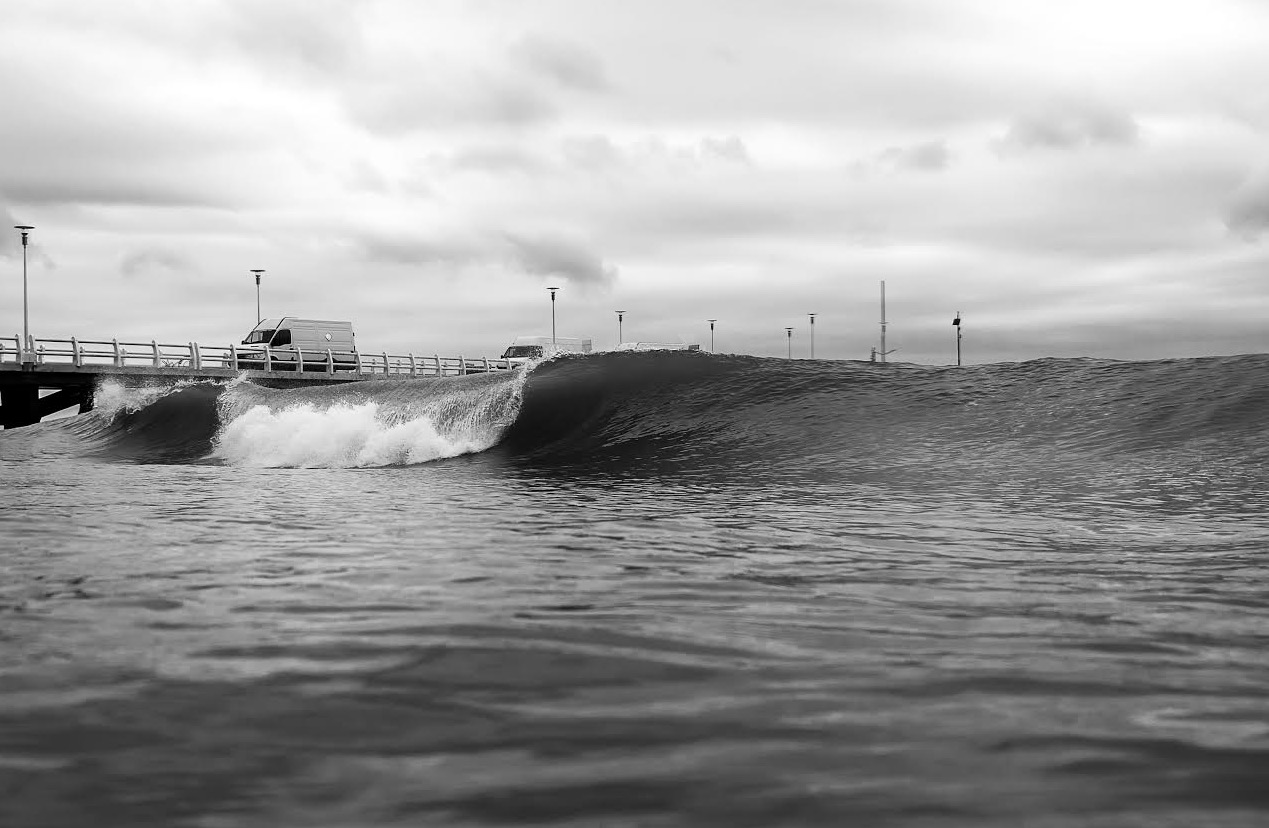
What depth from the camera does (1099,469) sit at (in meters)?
10.6

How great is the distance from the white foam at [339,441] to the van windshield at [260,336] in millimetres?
23003

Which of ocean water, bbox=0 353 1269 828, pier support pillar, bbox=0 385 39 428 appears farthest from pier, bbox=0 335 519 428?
ocean water, bbox=0 353 1269 828

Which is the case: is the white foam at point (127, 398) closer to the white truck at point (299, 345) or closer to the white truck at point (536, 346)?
the white truck at point (299, 345)

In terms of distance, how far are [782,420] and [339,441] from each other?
767 cm

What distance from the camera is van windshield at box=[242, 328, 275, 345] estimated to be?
43.8 m

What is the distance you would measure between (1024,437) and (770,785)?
439 inches

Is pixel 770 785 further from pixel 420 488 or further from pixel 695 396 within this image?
pixel 695 396

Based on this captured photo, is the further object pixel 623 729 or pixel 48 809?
pixel 623 729

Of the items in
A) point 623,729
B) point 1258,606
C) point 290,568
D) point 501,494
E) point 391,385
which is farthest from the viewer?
point 391,385

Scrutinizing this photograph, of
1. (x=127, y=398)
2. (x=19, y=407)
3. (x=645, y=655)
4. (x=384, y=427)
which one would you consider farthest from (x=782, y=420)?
(x=19, y=407)

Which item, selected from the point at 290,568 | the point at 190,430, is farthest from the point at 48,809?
the point at 190,430

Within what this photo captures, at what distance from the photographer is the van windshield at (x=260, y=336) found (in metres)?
43.8

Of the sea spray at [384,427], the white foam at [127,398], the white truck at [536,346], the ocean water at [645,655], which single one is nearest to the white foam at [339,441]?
the sea spray at [384,427]

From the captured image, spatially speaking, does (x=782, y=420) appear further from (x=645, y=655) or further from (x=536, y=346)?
(x=536, y=346)
